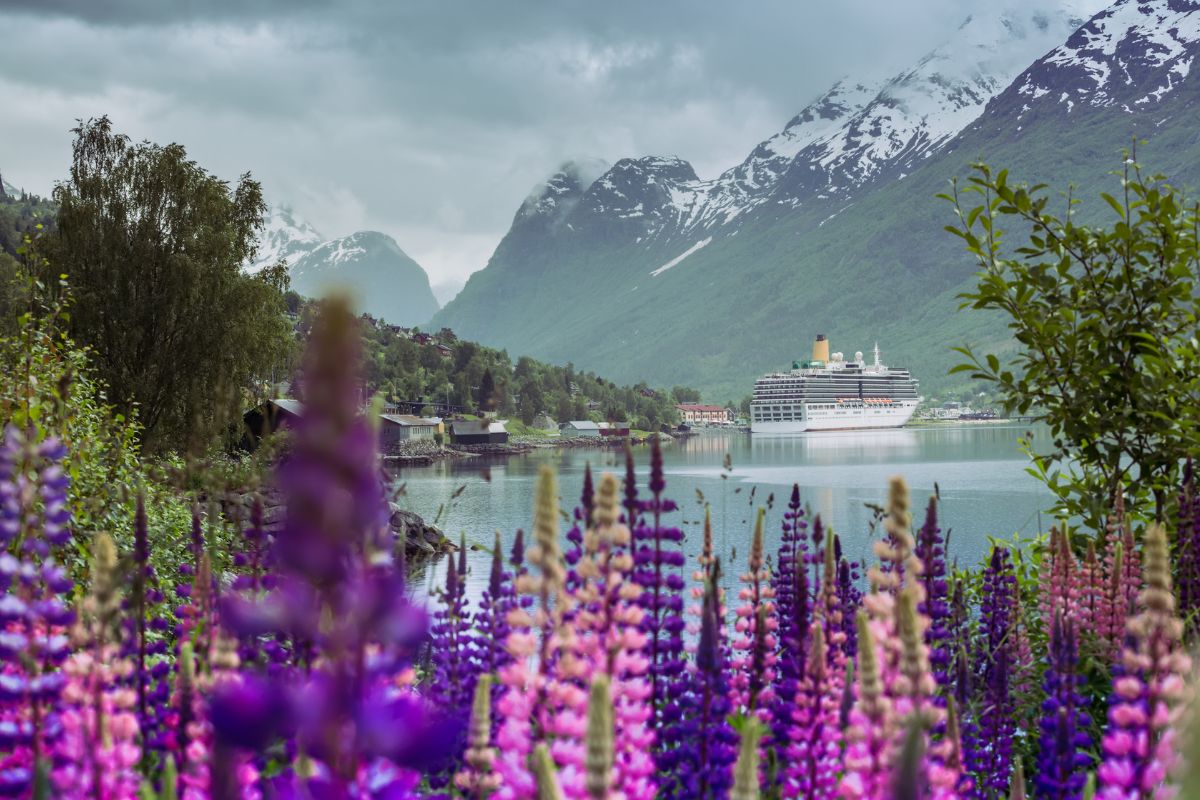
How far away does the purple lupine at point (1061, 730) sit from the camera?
11.0 ft

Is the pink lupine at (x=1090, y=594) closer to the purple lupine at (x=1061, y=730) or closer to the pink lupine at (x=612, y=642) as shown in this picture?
the purple lupine at (x=1061, y=730)

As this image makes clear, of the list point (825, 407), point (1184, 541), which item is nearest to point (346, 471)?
point (1184, 541)

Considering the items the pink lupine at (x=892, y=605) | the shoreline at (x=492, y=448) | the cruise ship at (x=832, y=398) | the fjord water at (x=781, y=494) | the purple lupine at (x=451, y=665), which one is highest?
the cruise ship at (x=832, y=398)

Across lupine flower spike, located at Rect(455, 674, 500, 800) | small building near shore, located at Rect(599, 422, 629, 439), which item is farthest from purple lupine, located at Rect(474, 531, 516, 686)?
lupine flower spike, located at Rect(455, 674, 500, 800)

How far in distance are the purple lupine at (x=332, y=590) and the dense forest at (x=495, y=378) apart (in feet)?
346

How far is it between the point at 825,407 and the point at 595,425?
145 feet

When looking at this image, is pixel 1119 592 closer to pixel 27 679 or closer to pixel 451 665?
pixel 451 665

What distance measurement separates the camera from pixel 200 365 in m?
34.5

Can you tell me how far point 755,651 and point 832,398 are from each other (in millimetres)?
174362

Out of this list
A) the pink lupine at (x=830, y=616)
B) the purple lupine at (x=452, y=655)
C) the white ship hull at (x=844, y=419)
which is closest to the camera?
the pink lupine at (x=830, y=616)

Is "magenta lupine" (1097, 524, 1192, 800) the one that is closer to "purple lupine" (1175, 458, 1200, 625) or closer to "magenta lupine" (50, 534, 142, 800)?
"magenta lupine" (50, 534, 142, 800)

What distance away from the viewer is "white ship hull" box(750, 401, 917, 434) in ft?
556

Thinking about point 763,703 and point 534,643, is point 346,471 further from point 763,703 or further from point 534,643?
point 763,703

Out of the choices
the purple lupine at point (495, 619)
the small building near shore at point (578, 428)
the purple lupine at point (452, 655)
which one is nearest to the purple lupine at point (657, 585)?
the purple lupine at point (495, 619)
